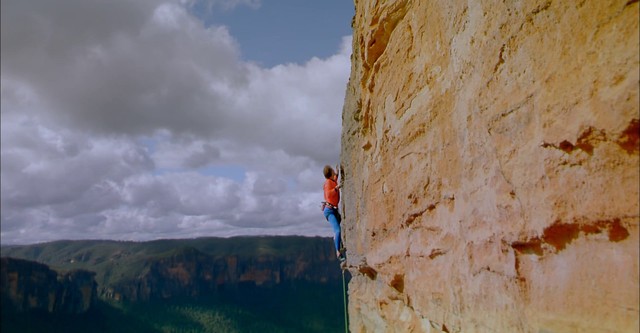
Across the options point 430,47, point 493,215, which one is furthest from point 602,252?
point 430,47

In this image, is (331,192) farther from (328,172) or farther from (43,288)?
(43,288)

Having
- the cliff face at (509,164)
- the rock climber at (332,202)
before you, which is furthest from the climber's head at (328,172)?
the cliff face at (509,164)

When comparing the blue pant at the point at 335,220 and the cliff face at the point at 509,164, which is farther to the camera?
the blue pant at the point at 335,220

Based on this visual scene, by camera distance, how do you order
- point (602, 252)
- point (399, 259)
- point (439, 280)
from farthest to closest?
1. point (399, 259)
2. point (439, 280)
3. point (602, 252)

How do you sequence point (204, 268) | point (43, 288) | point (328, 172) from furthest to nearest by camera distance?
point (204, 268) < point (43, 288) < point (328, 172)

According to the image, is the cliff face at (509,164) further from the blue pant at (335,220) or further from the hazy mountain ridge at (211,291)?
the hazy mountain ridge at (211,291)

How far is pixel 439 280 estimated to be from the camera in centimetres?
503

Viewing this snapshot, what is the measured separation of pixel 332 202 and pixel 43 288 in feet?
376

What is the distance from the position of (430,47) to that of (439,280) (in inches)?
108

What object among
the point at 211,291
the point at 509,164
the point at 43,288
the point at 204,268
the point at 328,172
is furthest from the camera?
the point at 204,268

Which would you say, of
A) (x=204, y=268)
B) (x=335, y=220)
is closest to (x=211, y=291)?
(x=204, y=268)

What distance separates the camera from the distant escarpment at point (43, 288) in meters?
96.1

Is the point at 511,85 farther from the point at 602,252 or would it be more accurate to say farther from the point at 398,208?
the point at 398,208

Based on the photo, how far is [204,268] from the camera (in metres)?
134
